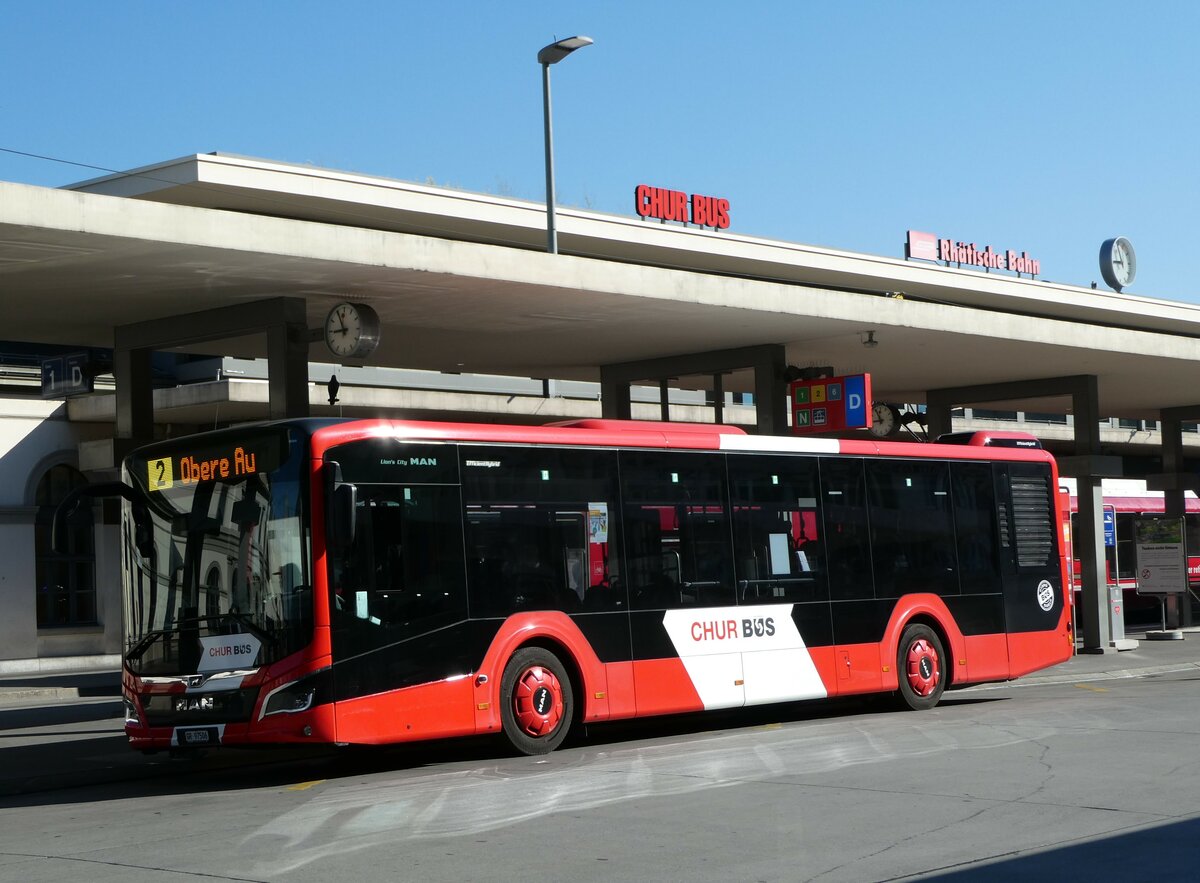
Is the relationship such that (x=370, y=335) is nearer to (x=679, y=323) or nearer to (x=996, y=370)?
(x=679, y=323)

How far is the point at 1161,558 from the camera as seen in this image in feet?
99.1

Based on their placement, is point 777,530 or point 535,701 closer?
point 535,701

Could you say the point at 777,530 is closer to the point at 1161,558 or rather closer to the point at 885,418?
the point at 885,418

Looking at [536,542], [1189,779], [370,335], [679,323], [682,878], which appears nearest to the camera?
[682,878]

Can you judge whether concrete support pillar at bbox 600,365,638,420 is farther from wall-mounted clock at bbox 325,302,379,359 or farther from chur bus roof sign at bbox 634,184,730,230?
chur bus roof sign at bbox 634,184,730,230

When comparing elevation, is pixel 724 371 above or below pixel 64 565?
above

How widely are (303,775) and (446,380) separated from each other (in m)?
30.2

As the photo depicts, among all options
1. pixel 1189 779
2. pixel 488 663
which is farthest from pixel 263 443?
pixel 1189 779

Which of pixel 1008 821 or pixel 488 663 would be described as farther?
pixel 488 663

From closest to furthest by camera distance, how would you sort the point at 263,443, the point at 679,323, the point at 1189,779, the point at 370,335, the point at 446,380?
the point at 1189,779 < the point at 263,443 < the point at 370,335 < the point at 679,323 < the point at 446,380

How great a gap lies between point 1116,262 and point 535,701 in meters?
43.0

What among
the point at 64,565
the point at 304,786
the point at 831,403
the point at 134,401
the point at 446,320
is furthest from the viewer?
the point at 64,565

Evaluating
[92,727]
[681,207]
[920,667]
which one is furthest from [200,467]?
[681,207]

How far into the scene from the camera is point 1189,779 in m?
10.8
